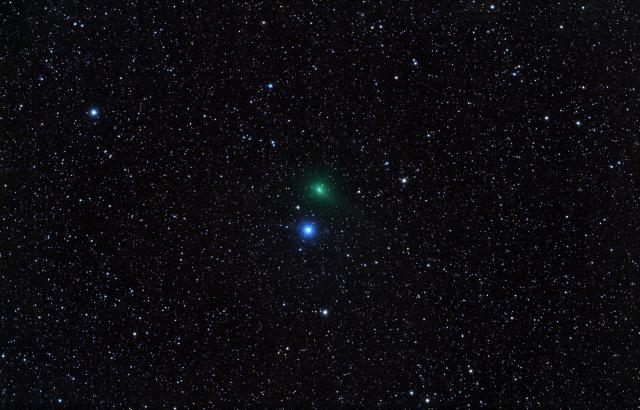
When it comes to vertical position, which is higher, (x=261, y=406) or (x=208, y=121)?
(x=208, y=121)

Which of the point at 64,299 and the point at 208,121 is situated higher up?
the point at 208,121

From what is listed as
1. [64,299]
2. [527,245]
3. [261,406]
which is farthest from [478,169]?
[64,299]

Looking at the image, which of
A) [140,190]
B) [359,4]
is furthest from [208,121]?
[359,4]

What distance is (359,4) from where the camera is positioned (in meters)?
0.57

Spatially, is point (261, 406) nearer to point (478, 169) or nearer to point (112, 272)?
point (112, 272)

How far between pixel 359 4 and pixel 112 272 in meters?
0.40

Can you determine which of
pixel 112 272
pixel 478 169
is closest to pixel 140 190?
pixel 112 272

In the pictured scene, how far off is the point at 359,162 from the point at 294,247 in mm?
118

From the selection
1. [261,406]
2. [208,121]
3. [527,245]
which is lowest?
[261,406]

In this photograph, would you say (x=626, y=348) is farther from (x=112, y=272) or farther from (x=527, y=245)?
(x=112, y=272)

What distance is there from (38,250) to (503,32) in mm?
574

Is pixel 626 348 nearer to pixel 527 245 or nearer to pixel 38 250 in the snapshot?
pixel 527 245

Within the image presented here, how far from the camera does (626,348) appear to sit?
1.95 ft

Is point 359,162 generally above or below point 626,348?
above
